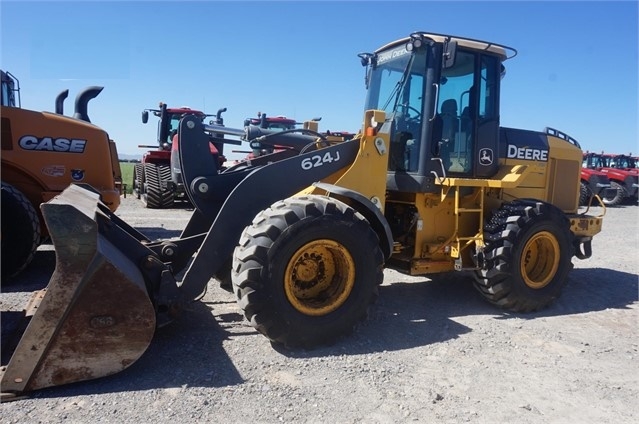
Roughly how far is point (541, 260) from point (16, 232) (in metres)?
5.89

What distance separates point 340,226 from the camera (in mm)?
3883

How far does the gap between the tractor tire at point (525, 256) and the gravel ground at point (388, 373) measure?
0.67 feet

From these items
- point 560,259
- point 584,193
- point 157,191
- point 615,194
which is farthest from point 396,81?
point 615,194

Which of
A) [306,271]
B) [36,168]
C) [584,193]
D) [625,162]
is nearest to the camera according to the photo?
[306,271]

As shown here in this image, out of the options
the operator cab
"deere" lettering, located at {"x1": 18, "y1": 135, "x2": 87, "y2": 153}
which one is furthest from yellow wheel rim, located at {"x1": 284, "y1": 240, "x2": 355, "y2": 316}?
"deere" lettering, located at {"x1": 18, "y1": 135, "x2": 87, "y2": 153}

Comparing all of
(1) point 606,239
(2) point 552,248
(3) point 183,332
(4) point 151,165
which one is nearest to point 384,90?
(2) point 552,248

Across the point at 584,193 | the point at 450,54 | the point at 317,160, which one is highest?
the point at 450,54

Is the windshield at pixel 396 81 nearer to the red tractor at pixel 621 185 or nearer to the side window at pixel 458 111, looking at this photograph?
the side window at pixel 458 111

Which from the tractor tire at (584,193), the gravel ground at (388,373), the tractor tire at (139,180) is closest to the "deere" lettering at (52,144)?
the gravel ground at (388,373)

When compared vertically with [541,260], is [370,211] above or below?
above

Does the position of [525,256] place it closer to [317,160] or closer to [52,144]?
[317,160]

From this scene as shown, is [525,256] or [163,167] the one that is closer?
[525,256]

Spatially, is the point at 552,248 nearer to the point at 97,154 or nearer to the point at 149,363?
the point at 149,363

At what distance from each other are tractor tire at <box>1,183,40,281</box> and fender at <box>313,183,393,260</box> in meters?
3.50
